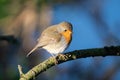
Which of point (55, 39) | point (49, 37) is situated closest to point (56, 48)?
point (55, 39)

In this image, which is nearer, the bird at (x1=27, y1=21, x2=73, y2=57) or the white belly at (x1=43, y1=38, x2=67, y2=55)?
the bird at (x1=27, y1=21, x2=73, y2=57)

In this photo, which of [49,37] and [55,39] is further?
[55,39]

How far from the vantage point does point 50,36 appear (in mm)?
3236

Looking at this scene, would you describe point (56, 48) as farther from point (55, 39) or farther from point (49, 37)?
point (49, 37)

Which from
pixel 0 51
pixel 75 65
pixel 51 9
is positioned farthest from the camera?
pixel 51 9

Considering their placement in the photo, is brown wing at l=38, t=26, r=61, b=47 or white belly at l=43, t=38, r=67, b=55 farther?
white belly at l=43, t=38, r=67, b=55

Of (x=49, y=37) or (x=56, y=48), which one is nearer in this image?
(x=49, y=37)

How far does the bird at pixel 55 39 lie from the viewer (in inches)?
125

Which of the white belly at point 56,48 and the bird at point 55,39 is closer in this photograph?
the bird at point 55,39

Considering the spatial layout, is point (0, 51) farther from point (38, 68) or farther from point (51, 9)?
point (38, 68)

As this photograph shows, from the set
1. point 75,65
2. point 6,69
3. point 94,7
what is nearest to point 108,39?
point 75,65

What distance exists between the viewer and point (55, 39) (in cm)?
336

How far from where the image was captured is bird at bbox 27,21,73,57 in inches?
125

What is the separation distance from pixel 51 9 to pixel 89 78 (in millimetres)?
1036
